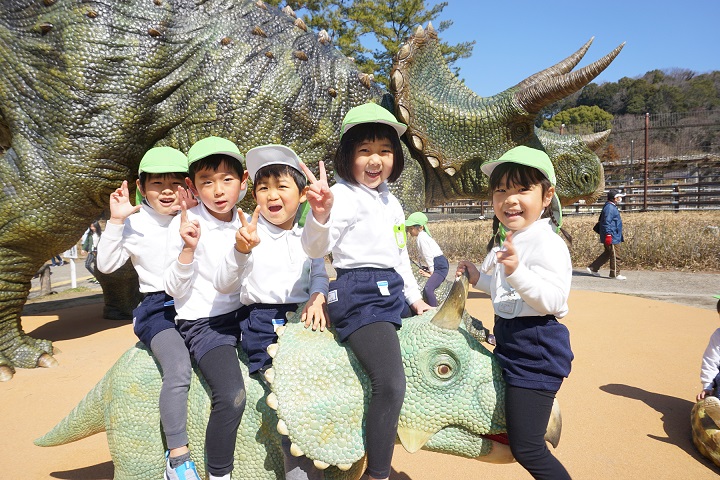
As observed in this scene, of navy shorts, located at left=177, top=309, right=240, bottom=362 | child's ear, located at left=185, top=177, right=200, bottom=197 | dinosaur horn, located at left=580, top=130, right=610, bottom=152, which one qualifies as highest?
dinosaur horn, located at left=580, top=130, right=610, bottom=152

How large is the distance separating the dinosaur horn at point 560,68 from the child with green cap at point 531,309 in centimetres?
314

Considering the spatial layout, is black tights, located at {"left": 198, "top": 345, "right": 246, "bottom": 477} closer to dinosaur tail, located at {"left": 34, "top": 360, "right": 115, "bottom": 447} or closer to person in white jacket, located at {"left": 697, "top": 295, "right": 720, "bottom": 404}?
dinosaur tail, located at {"left": 34, "top": 360, "right": 115, "bottom": 447}

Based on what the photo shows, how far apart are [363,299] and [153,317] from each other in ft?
3.13

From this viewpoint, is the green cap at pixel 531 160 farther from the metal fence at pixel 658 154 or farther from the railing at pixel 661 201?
the metal fence at pixel 658 154

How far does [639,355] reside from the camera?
4.52 m

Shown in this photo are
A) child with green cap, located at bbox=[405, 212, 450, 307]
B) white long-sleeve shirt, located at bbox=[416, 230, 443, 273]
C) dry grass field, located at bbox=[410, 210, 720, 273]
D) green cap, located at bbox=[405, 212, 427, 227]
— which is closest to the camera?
green cap, located at bbox=[405, 212, 427, 227]

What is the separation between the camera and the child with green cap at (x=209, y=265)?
5.88 ft

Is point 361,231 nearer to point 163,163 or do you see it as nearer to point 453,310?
point 453,310

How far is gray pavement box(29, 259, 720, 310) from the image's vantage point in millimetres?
6902

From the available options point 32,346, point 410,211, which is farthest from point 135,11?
point 32,346

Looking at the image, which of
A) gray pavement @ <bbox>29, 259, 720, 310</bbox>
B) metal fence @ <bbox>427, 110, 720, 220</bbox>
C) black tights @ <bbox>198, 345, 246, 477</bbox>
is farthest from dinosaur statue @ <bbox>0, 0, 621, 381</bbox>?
metal fence @ <bbox>427, 110, 720, 220</bbox>

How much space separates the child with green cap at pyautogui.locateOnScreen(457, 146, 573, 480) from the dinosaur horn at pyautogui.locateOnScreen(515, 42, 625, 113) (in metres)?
2.86

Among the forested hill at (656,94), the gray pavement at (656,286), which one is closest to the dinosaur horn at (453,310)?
the gray pavement at (656,286)

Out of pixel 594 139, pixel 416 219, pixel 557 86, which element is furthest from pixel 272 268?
pixel 594 139
